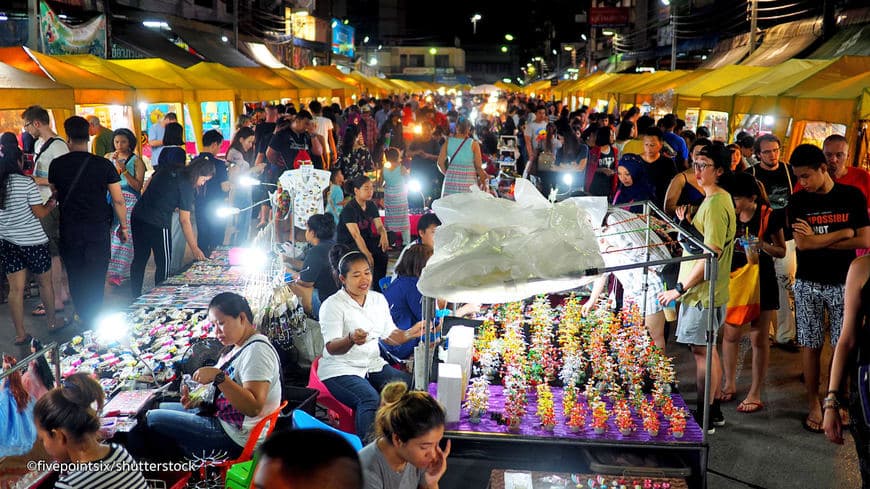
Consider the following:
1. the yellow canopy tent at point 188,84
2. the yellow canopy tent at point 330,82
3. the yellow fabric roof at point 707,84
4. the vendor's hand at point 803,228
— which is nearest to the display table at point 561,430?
the vendor's hand at point 803,228

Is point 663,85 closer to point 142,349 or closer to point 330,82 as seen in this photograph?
point 330,82

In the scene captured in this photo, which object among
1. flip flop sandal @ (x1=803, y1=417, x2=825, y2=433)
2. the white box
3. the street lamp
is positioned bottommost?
flip flop sandal @ (x1=803, y1=417, x2=825, y2=433)

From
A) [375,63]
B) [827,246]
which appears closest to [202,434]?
[827,246]

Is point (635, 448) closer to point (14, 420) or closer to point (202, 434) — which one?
point (202, 434)

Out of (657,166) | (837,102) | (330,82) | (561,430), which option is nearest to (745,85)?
(837,102)

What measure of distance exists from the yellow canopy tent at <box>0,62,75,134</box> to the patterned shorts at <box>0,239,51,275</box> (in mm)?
2315

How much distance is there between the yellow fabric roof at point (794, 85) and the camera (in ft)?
31.9

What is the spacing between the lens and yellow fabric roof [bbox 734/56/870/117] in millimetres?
9734

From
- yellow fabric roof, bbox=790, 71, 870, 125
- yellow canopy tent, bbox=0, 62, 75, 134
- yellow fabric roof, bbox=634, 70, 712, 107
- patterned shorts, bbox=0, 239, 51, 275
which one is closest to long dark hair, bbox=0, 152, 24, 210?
patterned shorts, bbox=0, 239, 51, 275

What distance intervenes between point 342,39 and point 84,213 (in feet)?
190

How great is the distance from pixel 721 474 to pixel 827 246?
162 centimetres

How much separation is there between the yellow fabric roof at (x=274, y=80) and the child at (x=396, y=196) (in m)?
10.1

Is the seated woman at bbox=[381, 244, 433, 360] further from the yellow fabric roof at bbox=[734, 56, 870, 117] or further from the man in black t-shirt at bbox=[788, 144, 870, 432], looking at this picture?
the yellow fabric roof at bbox=[734, 56, 870, 117]

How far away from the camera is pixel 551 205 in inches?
151
